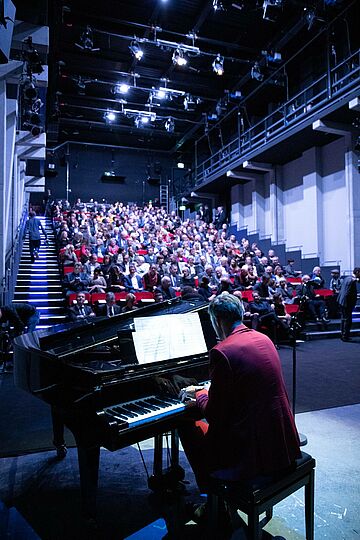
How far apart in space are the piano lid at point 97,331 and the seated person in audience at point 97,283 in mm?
5045

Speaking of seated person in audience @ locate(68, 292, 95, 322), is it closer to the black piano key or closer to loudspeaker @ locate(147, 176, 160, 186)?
the black piano key

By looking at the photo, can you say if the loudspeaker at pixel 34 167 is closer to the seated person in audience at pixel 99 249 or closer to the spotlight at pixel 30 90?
the seated person in audience at pixel 99 249

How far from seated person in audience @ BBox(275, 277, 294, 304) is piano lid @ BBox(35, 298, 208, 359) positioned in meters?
6.36

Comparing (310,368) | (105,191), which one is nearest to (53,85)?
(105,191)

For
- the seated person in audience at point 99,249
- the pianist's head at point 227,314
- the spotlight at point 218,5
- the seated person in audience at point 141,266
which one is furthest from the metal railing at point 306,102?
the pianist's head at point 227,314

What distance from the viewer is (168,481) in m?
2.53

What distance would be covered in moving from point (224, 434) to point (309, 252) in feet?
38.7

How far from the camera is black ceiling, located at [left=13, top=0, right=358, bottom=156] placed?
10516 mm

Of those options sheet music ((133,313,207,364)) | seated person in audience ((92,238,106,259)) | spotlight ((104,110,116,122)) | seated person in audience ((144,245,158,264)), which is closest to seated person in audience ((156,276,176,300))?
seated person in audience ((144,245,158,264))

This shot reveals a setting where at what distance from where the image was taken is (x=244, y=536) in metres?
1.82

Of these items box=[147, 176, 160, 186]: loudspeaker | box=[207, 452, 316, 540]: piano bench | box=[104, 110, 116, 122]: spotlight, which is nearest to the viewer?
box=[207, 452, 316, 540]: piano bench

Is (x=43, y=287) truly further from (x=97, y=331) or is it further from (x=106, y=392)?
(x=106, y=392)

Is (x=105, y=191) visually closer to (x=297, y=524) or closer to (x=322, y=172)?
(x=322, y=172)

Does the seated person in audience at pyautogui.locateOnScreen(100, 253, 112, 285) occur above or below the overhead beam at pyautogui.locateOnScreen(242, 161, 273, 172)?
below
